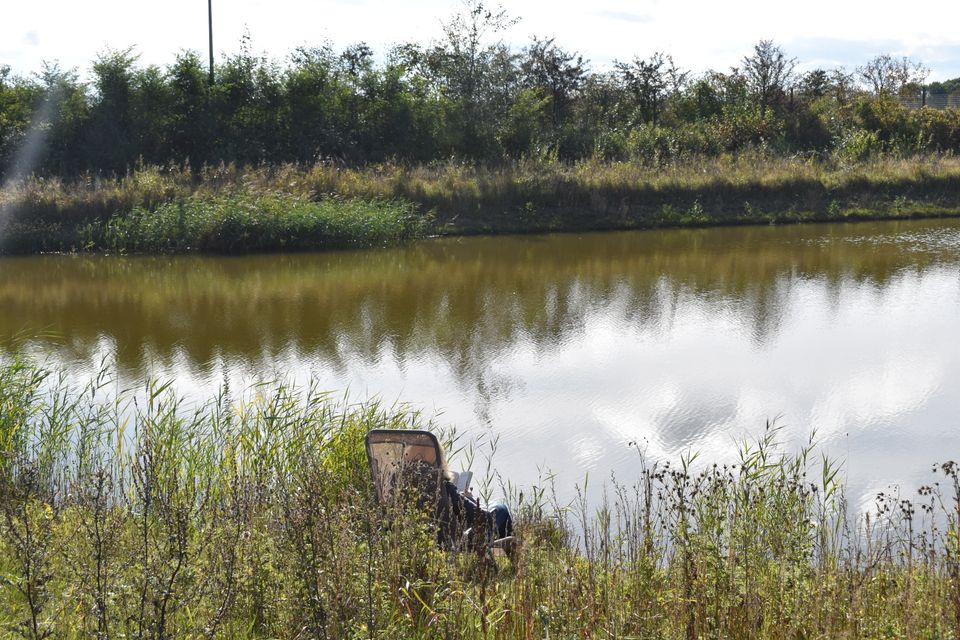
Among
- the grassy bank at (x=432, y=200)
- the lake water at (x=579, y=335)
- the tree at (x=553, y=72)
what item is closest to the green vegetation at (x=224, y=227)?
the grassy bank at (x=432, y=200)

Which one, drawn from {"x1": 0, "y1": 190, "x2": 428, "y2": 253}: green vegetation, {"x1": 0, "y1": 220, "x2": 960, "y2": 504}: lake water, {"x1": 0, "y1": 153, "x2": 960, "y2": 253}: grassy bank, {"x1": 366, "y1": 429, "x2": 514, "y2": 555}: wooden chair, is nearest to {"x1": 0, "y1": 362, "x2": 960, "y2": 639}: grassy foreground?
{"x1": 366, "y1": 429, "x2": 514, "y2": 555}: wooden chair

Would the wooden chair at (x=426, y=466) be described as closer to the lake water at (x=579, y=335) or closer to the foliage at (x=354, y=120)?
the lake water at (x=579, y=335)

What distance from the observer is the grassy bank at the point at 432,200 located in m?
18.7

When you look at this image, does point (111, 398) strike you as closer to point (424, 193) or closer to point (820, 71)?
point (424, 193)

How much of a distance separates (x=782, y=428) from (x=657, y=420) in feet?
3.24

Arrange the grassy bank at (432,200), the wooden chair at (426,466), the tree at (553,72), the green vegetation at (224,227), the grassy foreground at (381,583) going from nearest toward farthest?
the grassy foreground at (381,583), the wooden chair at (426,466), the green vegetation at (224,227), the grassy bank at (432,200), the tree at (553,72)

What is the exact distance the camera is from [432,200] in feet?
69.1

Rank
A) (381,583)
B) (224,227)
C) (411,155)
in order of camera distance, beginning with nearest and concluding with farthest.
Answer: (381,583), (224,227), (411,155)

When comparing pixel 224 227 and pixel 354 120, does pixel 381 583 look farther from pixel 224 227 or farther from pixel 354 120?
pixel 354 120

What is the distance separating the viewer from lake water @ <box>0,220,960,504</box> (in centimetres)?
740

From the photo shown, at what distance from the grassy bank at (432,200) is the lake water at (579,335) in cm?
104

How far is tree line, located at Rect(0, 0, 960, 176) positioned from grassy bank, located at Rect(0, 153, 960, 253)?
1.40m

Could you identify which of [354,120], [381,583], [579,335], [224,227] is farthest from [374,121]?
[381,583]

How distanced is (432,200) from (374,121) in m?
4.91
